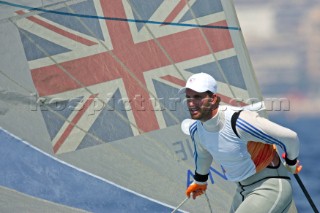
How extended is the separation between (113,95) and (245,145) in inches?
46.7

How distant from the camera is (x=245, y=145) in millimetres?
4320

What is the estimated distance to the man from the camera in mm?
4215

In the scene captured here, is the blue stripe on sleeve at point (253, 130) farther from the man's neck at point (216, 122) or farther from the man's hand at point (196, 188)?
the man's hand at point (196, 188)

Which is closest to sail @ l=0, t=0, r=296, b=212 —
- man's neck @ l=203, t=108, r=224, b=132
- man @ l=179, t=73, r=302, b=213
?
man @ l=179, t=73, r=302, b=213

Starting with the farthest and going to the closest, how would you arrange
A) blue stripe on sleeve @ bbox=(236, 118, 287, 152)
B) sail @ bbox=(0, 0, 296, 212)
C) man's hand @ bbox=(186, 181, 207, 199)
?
sail @ bbox=(0, 0, 296, 212)
man's hand @ bbox=(186, 181, 207, 199)
blue stripe on sleeve @ bbox=(236, 118, 287, 152)

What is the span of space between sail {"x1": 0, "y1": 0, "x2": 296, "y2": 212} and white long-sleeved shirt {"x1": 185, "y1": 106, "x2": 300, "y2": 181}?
33.6 inches

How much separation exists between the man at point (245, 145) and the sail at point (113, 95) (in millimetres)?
817

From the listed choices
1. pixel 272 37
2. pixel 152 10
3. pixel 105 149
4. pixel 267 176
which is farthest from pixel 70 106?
pixel 272 37

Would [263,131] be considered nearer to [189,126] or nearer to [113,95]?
[189,126]

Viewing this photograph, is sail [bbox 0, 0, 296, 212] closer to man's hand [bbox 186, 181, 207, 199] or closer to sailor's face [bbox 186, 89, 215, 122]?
man's hand [bbox 186, 181, 207, 199]

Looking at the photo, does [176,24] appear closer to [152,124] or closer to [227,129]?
[152,124]

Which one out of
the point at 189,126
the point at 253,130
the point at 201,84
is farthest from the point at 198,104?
the point at 189,126

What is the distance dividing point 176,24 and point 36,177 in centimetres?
112

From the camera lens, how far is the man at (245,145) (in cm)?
421
